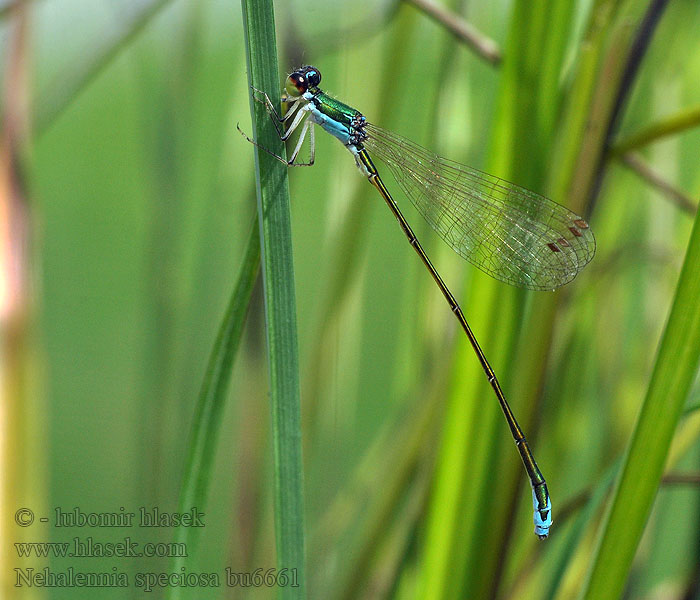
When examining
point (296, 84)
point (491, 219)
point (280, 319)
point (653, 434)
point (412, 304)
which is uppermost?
point (296, 84)

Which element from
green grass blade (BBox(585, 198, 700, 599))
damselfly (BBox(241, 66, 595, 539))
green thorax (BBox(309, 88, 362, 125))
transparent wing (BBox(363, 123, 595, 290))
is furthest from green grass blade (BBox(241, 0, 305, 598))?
green thorax (BBox(309, 88, 362, 125))

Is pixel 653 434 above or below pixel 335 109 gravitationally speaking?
below

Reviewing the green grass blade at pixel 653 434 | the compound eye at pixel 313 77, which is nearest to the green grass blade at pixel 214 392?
the green grass blade at pixel 653 434

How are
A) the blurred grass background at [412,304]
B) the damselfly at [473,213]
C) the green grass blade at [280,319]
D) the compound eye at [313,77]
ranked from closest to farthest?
the green grass blade at [280,319] < the blurred grass background at [412,304] < the damselfly at [473,213] < the compound eye at [313,77]

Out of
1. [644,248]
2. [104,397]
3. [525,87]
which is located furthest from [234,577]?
[104,397]

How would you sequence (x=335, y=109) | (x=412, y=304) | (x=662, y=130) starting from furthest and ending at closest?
(x=412, y=304) → (x=335, y=109) → (x=662, y=130)

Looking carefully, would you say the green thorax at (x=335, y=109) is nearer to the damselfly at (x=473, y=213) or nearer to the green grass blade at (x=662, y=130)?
the damselfly at (x=473, y=213)

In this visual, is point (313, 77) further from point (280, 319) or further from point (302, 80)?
point (280, 319)

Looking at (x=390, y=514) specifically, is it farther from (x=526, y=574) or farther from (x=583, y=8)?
(x=583, y=8)

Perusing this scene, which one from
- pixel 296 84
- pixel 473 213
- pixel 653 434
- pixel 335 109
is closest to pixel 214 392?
pixel 653 434
